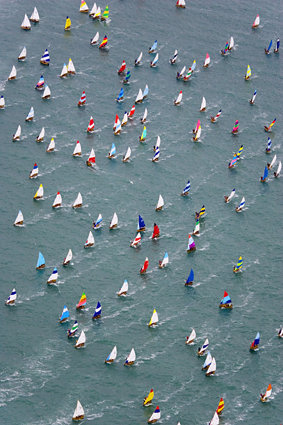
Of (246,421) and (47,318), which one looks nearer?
(246,421)

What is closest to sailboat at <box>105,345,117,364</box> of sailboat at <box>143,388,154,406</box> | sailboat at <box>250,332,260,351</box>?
sailboat at <box>143,388,154,406</box>

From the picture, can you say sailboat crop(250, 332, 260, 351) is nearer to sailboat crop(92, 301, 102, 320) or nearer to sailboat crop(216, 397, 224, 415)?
sailboat crop(216, 397, 224, 415)

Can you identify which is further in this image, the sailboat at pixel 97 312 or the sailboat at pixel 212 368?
the sailboat at pixel 97 312

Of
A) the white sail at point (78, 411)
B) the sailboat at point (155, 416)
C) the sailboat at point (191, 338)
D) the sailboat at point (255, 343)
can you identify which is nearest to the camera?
the white sail at point (78, 411)

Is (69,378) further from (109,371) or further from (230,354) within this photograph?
(230,354)

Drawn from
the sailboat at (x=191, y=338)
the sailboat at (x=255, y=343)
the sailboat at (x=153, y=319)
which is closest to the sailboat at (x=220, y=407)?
the sailboat at (x=191, y=338)

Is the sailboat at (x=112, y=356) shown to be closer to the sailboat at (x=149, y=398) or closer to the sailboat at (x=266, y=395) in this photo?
the sailboat at (x=149, y=398)

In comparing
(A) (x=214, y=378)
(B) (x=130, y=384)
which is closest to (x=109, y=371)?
(B) (x=130, y=384)

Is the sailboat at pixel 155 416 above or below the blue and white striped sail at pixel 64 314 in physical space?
below

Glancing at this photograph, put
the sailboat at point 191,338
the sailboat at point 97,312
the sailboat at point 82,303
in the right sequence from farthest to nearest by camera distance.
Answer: the sailboat at point 82,303 → the sailboat at point 97,312 → the sailboat at point 191,338

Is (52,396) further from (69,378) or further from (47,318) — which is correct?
(47,318)

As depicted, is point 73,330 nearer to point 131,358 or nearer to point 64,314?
point 64,314
